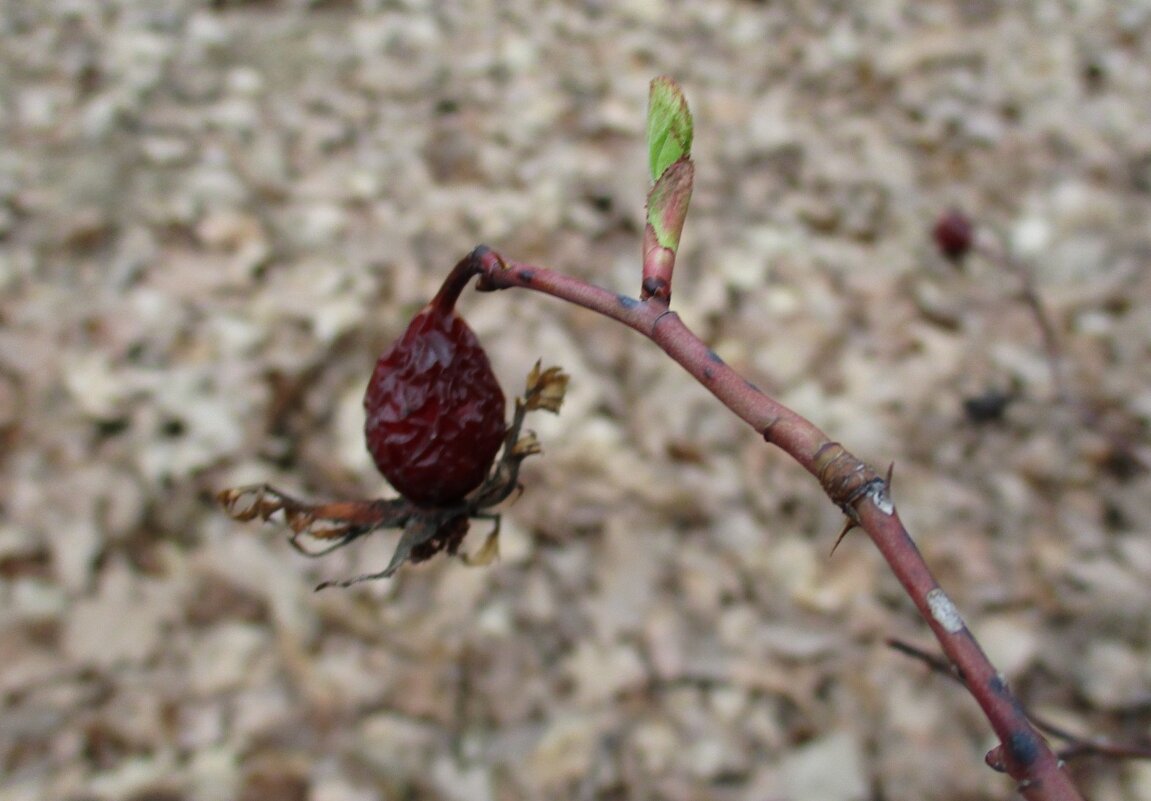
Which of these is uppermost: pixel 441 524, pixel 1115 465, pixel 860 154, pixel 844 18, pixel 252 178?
pixel 844 18

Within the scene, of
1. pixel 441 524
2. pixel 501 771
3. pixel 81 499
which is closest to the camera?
pixel 441 524

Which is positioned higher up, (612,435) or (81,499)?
(612,435)

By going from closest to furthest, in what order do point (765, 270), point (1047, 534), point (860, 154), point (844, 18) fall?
1. point (1047, 534)
2. point (765, 270)
3. point (860, 154)
4. point (844, 18)

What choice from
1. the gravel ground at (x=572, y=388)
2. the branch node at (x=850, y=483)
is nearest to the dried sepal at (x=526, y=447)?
the branch node at (x=850, y=483)

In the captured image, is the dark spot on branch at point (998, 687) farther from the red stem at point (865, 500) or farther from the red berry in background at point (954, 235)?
the red berry in background at point (954, 235)

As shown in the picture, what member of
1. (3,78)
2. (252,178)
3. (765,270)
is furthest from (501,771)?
(3,78)

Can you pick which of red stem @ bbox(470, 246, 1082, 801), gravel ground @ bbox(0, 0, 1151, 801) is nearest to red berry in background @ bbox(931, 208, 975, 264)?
gravel ground @ bbox(0, 0, 1151, 801)

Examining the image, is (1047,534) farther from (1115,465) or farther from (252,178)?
(252,178)
